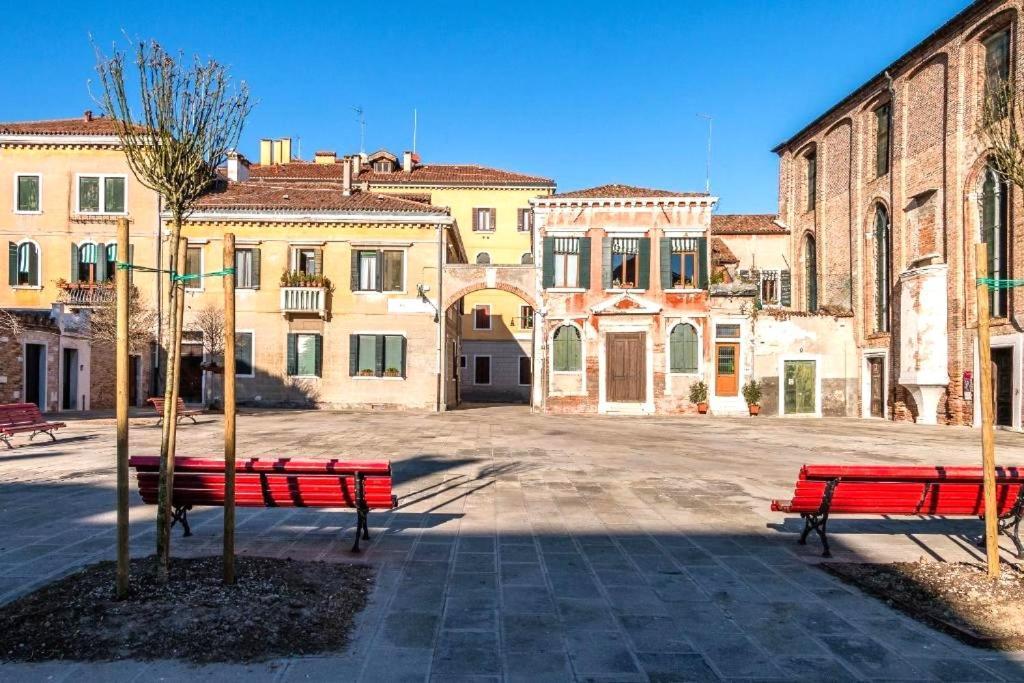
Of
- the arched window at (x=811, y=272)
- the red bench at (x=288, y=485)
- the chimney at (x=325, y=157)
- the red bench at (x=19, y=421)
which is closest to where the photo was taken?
the red bench at (x=288, y=485)

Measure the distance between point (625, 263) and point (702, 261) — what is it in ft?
9.47

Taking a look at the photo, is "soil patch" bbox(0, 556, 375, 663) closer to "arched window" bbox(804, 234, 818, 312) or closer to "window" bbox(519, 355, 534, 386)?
"arched window" bbox(804, 234, 818, 312)

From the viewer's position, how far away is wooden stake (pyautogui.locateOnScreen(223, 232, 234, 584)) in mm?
4660

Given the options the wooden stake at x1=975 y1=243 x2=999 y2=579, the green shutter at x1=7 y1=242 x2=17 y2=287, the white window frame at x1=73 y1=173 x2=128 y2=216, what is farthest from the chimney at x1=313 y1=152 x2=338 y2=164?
the wooden stake at x1=975 y1=243 x2=999 y2=579

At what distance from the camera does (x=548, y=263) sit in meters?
26.9

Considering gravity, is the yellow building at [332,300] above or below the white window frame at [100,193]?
below

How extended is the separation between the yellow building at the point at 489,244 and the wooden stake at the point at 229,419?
3618 centimetres

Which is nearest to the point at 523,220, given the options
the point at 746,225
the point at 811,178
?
the point at 746,225

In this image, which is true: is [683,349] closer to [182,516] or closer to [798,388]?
[798,388]

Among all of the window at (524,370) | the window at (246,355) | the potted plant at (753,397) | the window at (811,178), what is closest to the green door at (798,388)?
the potted plant at (753,397)

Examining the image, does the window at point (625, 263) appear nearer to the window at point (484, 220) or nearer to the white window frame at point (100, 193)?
the window at point (484, 220)

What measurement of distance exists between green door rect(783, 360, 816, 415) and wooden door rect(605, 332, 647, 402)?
5.35m

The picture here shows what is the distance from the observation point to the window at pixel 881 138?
86.8 ft

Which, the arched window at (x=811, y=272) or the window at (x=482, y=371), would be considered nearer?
the arched window at (x=811, y=272)
